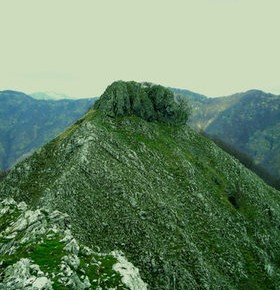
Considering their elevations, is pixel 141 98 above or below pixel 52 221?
above

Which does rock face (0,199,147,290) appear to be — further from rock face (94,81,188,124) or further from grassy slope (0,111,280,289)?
rock face (94,81,188,124)

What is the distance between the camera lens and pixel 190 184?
272 ft

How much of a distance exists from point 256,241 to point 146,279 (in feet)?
119

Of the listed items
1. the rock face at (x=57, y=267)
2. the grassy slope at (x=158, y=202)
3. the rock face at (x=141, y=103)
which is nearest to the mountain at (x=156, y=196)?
the grassy slope at (x=158, y=202)

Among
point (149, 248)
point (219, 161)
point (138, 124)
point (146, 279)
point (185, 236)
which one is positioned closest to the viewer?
point (146, 279)

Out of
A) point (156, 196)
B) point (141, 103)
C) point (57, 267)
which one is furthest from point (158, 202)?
point (57, 267)

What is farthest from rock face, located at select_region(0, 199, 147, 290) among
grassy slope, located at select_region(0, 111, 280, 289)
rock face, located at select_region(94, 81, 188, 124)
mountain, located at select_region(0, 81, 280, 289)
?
rock face, located at select_region(94, 81, 188, 124)

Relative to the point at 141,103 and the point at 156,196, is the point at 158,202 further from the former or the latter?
the point at 141,103

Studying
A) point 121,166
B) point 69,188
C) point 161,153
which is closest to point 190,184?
point 161,153

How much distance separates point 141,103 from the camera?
102 meters

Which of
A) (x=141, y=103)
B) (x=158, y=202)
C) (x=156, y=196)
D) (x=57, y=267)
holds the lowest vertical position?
(x=158, y=202)

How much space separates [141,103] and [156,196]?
37.7 meters

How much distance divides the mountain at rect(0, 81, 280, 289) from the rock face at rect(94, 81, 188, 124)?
12.9 inches

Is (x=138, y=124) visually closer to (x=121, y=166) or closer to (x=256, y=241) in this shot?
(x=121, y=166)
